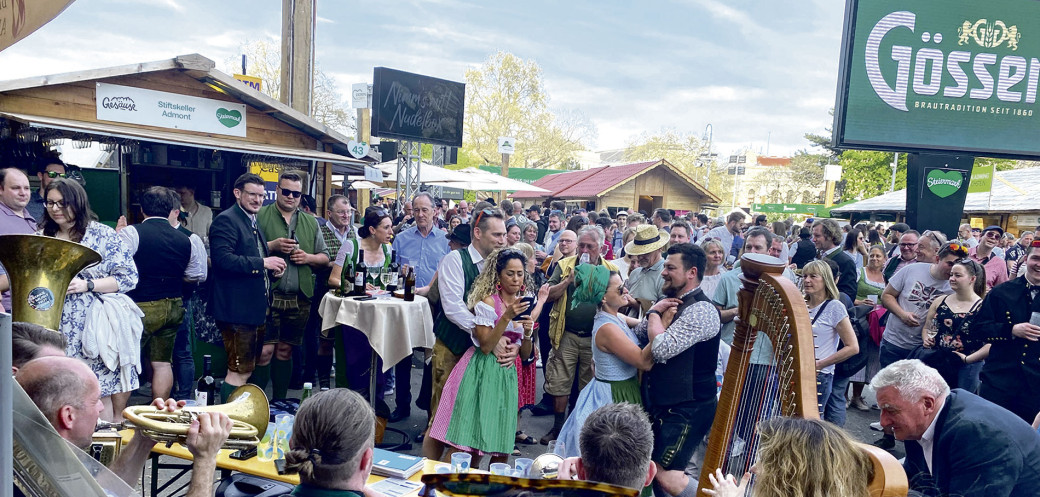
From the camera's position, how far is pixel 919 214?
976 cm

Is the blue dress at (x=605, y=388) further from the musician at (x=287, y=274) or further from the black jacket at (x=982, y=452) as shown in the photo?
the musician at (x=287, y=274)

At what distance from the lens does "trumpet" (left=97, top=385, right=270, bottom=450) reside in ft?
6.96

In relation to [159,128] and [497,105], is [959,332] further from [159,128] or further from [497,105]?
[497,105]

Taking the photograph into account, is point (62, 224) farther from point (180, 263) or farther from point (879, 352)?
point (879, 352)

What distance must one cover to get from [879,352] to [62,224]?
7.27 metres

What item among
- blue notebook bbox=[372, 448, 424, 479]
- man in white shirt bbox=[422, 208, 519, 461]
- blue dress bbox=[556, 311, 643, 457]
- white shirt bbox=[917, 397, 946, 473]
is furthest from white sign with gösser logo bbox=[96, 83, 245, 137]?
white shirt bbox=[917, 397, 946, 473]

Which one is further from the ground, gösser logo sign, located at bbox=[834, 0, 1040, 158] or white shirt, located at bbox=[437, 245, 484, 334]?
gösser logo sign, located at bbox=[834, 0, 1040, 158]

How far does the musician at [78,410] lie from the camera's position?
6.46 ft

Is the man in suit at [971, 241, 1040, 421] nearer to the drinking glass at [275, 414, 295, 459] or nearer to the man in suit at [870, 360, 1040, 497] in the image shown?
the man in suit at [870, 360, 1040, 497]

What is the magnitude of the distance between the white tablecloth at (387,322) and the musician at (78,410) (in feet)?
9.19

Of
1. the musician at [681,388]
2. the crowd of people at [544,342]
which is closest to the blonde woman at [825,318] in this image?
the crowd of people at [544,342]

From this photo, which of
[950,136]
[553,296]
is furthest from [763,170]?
[553,296]

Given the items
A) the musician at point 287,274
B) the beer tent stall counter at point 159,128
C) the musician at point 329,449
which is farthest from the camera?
the beer tent stall counter at point 159,128

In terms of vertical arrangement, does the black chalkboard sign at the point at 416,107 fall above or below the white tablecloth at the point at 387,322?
above
